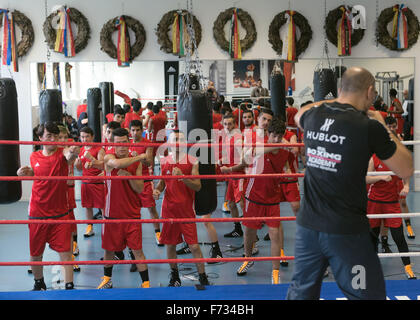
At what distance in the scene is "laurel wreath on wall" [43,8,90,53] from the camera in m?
9.40

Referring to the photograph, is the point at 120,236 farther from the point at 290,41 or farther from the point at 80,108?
the point at 80,108

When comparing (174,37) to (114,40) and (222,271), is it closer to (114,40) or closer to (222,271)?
(114,40)

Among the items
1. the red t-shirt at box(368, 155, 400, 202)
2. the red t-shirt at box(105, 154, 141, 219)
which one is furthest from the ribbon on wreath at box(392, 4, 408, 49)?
the red t-shirt at box(105, 154, 141, 219)

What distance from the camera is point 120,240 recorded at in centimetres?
467

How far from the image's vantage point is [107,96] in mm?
9203

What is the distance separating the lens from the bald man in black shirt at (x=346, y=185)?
2369 mm

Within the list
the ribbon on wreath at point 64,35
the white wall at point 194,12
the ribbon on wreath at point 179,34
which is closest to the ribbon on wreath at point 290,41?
the white wall at point 194,12

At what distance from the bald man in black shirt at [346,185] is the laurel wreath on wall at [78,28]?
7710 millimetres

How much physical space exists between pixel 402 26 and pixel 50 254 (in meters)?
7.17

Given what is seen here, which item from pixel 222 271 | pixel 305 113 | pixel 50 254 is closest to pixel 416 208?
pixel 222 271

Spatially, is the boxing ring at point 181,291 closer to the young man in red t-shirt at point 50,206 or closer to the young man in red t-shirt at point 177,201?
the young man in red t-shirt at point 50,206

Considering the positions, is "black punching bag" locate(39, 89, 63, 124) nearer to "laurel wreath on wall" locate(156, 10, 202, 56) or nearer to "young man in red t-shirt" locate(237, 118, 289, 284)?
"young man in red t-shirt" locate(237, 118, 289, 284)

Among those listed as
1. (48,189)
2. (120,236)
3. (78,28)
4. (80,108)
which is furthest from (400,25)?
(48,189)

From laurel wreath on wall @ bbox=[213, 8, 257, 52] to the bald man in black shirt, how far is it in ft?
23.8
